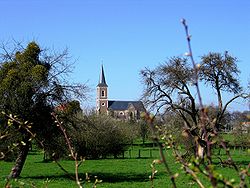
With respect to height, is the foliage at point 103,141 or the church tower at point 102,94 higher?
the church tower at point 102,94

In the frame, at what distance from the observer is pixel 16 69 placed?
66.5 feet

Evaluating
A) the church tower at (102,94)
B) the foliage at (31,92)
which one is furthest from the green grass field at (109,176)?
the church tower at (102,94)

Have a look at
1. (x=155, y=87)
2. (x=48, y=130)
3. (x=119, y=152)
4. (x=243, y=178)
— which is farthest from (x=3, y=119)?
(x=119, y=152)

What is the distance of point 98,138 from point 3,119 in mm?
24778

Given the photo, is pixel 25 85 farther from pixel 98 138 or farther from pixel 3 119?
pixel 98 138

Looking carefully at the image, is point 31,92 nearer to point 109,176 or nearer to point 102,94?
point 109,176

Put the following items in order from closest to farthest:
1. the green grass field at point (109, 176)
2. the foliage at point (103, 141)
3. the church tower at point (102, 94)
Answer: the green grass field at point (109, 176), the foliage at point (103, 141), the church tower at point (102, 94)

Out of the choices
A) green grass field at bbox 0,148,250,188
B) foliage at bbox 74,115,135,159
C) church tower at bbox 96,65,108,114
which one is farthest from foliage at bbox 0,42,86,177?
church tower at bbox 96,65,108,114

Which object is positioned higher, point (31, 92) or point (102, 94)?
point (102, 94)

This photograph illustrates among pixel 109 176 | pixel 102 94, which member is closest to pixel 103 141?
pixel 109 176

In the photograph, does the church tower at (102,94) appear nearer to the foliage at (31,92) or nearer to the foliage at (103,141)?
the foliage at (103,141)

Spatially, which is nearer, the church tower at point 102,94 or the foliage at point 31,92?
the foliage at point 31,92

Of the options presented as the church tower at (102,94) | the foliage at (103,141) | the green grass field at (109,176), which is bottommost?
the green grass field at (109,176)

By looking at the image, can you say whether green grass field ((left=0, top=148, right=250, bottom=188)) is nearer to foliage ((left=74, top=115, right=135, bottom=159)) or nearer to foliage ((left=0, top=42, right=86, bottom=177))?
foliage ((left=0, top=42, right=86, bottom=177))
